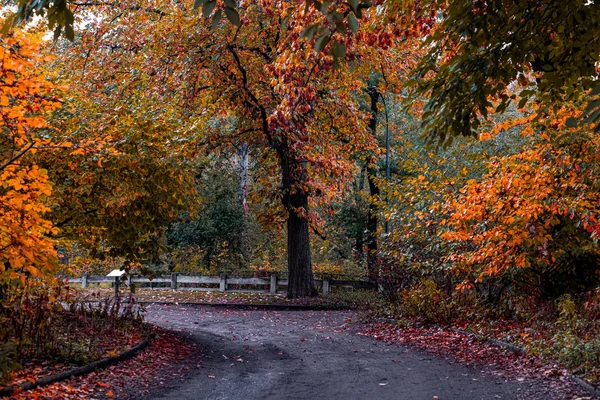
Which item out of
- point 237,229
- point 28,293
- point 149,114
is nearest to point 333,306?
point 237,229

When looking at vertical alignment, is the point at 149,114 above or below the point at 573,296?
above

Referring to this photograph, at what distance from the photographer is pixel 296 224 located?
23.3 meters

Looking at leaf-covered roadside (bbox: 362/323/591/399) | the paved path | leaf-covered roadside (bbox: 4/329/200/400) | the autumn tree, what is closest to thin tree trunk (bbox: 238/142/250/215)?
Result: the paved path

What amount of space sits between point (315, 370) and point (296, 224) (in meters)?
13.3

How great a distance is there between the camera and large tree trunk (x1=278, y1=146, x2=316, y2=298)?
21875 mm

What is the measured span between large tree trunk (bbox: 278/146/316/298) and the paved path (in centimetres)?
661


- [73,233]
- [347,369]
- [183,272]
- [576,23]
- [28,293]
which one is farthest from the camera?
[183,272]

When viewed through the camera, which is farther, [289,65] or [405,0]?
[289,65]

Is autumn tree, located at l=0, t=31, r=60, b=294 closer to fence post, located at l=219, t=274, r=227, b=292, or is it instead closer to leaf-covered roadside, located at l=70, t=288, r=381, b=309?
leaf-covered roadside, located at l=70, t=288, r=381, b=309

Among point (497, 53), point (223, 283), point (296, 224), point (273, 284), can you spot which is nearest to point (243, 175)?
point (223, 283)

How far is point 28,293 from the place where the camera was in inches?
337

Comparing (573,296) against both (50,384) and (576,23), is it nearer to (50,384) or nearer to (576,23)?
(576,23)

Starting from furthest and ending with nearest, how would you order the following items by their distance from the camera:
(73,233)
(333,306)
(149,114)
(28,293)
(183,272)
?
1. (183,272)
2. (333,306)
3. (149,114)
4. (73,233)
5. (28,293)

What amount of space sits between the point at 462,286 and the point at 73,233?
25.7ft
